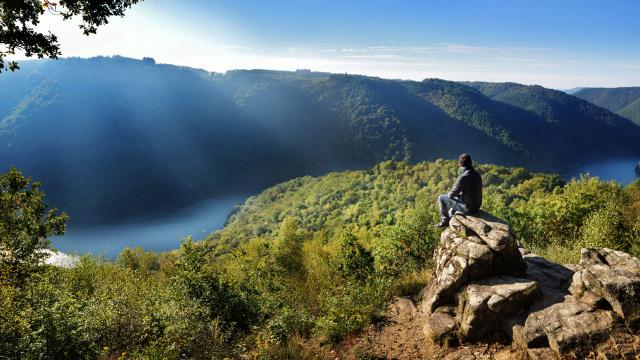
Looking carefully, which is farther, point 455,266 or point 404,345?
point 455,266

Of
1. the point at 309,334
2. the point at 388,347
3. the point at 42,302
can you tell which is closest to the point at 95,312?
the point at 42,302

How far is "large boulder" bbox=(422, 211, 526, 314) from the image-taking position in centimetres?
1112

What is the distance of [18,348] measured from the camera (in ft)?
31.8

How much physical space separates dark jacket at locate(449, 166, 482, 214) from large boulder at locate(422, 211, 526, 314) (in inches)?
21.8

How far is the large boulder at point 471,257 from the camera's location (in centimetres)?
1112

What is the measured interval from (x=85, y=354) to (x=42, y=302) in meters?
3.02

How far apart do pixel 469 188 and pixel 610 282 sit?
454 cm

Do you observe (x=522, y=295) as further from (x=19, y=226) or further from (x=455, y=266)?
(x=19, y=226)

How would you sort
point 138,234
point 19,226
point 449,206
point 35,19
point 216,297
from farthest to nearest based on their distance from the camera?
point 138,234 → point 216,297 → point 449,206 → point 19,226 → point 35,19

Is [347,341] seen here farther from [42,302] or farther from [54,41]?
[54,41]

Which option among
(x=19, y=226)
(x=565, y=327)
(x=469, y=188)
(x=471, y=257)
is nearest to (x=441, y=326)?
(x=471, y=257)

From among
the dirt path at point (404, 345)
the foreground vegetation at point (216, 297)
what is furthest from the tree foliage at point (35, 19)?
the dirt path at point (404, 345)

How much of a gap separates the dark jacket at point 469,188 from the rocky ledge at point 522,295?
1.59 feet

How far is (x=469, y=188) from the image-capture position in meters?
12.4
